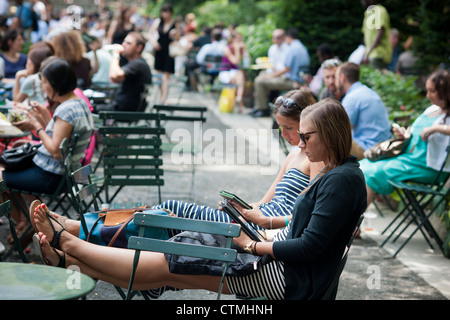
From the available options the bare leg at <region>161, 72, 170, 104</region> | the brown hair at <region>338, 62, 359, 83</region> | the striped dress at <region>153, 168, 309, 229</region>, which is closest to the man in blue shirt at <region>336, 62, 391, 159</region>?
the brown hair at <region>338, 62, 359, 83</region>

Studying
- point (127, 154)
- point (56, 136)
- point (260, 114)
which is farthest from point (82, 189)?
point (260, 114)

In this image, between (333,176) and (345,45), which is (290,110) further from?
(345,45)

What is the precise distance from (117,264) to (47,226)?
0.47 meters

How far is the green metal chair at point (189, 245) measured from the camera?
3107 mm

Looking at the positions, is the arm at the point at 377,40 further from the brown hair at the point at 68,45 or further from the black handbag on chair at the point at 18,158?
the black handbag on chair at the point at 18,158

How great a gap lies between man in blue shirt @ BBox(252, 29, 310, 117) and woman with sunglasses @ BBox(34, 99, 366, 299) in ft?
32.1

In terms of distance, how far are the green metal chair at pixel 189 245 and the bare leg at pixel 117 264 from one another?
22cm

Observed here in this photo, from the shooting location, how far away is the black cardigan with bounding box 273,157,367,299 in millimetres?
3139

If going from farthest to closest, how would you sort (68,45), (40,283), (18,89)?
(68,45)
(18,89)
(40,283)

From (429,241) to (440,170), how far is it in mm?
731

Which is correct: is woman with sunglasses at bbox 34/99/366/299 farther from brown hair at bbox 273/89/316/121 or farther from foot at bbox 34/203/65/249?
brown hair at bbox 273/89/316/121

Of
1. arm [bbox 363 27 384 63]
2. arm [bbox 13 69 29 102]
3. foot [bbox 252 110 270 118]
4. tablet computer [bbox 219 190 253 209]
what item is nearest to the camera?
tablet computer [bbox 219 190 253 209]

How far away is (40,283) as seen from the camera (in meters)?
2.59

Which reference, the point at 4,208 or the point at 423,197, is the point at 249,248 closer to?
the point at 4,208
